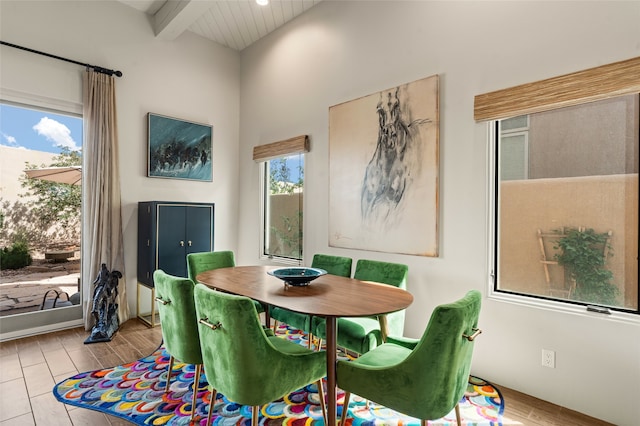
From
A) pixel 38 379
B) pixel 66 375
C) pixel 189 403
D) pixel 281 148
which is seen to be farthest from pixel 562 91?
pixel 38 379

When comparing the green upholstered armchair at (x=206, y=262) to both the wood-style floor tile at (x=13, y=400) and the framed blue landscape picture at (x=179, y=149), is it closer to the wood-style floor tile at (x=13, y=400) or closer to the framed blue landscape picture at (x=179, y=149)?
the wood-style floor tile at (x=13, y=400)

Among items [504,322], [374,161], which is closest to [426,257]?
[504,322]

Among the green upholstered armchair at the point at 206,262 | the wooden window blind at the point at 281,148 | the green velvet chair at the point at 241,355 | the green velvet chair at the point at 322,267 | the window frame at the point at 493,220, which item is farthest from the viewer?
the wooden window blind at the point at 281,148

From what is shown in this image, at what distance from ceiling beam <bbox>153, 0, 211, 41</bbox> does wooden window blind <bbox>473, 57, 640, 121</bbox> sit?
2.93 meters

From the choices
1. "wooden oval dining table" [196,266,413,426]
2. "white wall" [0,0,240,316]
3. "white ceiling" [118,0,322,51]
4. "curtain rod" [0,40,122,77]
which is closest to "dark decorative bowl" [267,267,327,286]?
"wooden oval dining table" [196,266,413,426]

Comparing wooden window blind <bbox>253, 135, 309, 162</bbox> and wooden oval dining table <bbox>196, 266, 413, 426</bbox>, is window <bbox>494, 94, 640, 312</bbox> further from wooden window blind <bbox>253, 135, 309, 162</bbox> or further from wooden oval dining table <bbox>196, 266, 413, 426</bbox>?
wooden window blind <bbox>253, 135, 309, 162</bbox>

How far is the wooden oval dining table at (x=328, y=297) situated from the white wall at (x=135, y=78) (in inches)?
82.2

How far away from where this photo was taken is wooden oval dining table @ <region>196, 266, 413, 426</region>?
172 centimetres

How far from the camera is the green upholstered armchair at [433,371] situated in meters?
1.44

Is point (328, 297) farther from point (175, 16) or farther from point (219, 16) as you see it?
point (219, 16)

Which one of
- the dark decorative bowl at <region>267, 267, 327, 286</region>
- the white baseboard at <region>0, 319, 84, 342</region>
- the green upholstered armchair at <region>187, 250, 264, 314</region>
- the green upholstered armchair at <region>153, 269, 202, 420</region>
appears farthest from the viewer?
the white baseboard at <region>0, 319, 84, 342</region>

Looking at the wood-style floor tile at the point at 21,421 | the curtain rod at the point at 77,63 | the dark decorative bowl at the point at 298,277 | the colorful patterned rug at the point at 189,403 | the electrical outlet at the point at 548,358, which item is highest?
the curtain rod at the point at 77,63

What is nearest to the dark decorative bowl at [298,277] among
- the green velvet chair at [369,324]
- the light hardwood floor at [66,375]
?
the green velvet chair at [369,324]

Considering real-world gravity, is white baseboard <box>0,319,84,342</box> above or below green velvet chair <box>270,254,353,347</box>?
below
